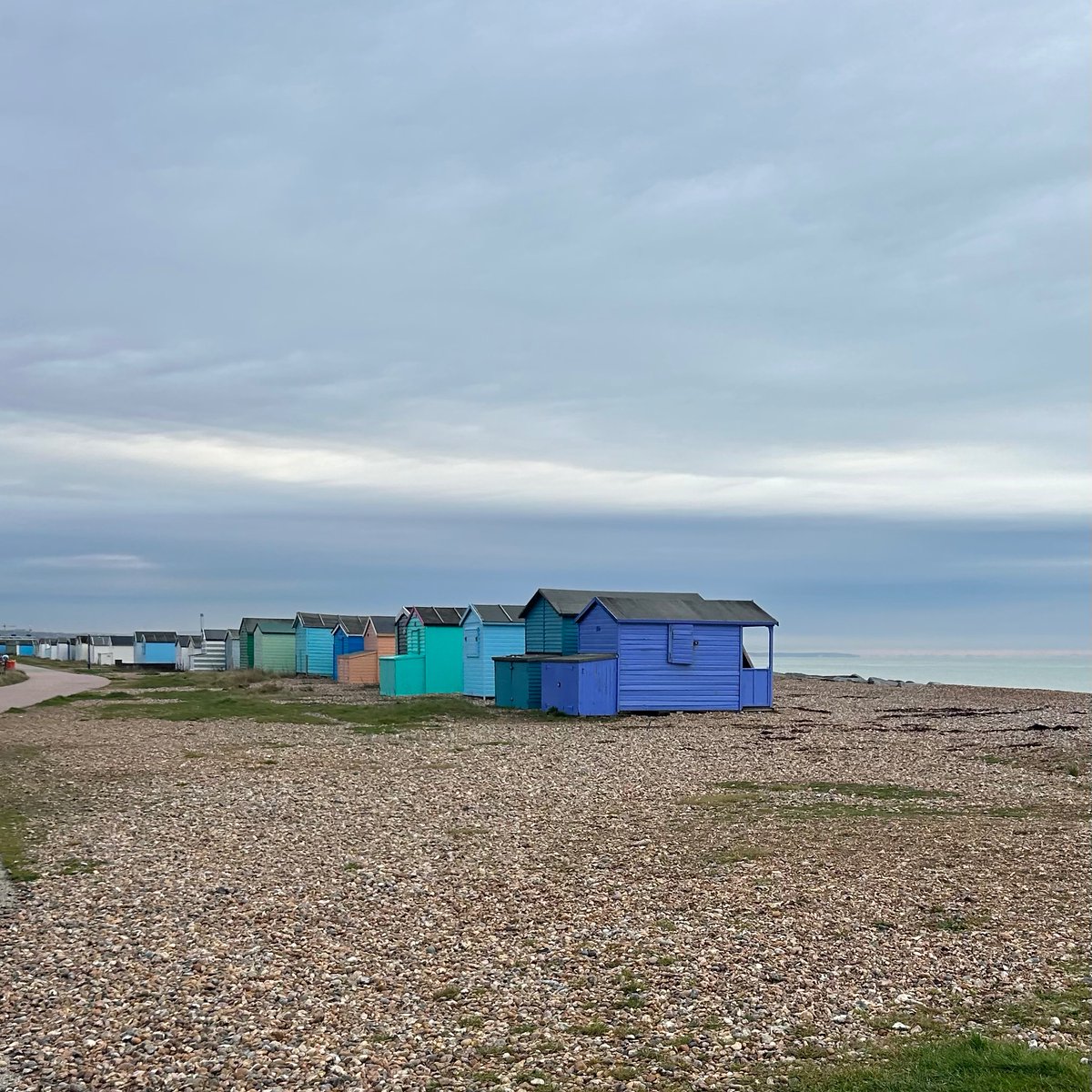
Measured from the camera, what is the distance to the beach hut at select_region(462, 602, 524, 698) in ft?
160

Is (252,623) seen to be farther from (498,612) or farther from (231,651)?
(498,612)

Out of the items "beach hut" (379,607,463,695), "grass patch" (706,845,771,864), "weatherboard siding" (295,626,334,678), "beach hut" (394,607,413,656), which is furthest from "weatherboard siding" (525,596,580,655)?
"weatherboard siding" (295,626,334,678)

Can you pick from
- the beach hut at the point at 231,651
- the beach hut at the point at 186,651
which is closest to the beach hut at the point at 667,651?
the beach hut at the point at 231,651

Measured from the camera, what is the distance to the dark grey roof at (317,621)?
7762 centimetres

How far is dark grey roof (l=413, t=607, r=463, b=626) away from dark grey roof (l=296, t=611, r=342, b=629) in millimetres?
→ 24145

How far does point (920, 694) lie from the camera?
61.6 m

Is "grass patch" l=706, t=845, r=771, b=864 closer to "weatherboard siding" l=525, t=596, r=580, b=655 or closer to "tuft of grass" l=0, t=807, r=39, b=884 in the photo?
"tuft of grass" l=0, t=807, r=39, b=884

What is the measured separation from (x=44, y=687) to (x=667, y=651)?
38.8 metres

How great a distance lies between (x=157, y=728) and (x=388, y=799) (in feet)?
59.5

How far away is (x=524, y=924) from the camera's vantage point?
12344mm

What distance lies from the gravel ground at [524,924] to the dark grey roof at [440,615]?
27.7 m

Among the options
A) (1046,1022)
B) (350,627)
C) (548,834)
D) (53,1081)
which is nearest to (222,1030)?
(53,1081)

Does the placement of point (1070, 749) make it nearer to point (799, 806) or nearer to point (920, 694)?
point (799, 806)

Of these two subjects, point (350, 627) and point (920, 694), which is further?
point (350, 627)
